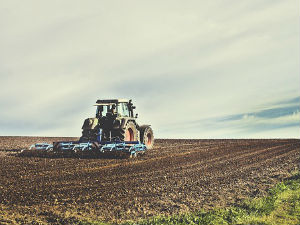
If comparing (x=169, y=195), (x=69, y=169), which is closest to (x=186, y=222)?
(x=169, y=195)

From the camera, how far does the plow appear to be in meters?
13.8

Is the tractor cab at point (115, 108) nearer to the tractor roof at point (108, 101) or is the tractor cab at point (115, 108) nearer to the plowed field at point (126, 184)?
the tractor roof at point (108, 101)

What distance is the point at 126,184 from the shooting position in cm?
842

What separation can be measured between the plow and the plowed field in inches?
39.5

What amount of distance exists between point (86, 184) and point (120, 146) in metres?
6.46

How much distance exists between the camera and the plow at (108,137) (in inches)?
545

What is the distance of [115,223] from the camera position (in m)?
5.57

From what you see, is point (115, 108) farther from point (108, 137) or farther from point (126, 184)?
point (126, 184)

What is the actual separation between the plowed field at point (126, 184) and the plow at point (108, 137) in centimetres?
100

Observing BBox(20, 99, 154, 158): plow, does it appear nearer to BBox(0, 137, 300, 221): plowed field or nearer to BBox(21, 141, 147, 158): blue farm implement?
BBox(21, 141, 147, 158): blue farm implement

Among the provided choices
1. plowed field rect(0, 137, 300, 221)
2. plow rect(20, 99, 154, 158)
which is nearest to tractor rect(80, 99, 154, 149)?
plow rect(20, 99, 154, 158)

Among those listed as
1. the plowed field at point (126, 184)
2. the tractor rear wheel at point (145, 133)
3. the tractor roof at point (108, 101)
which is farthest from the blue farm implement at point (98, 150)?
the tractor roof at point (108, 101)

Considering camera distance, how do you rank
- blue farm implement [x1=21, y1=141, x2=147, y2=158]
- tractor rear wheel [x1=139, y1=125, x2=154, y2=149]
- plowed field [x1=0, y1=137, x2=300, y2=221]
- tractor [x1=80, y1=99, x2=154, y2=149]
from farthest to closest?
tractor rear wheel [x1=139, y1=125, x2=154, y2=149]
tractor [x1=80, y1=99, x2=154, y2=149]
blue farm implement [x1=21, y1=141, x2=147, y2=158]
plowed field [x1=0, y1=137, x2=300, y2=221]

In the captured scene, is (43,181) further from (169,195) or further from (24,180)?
(169,195)
